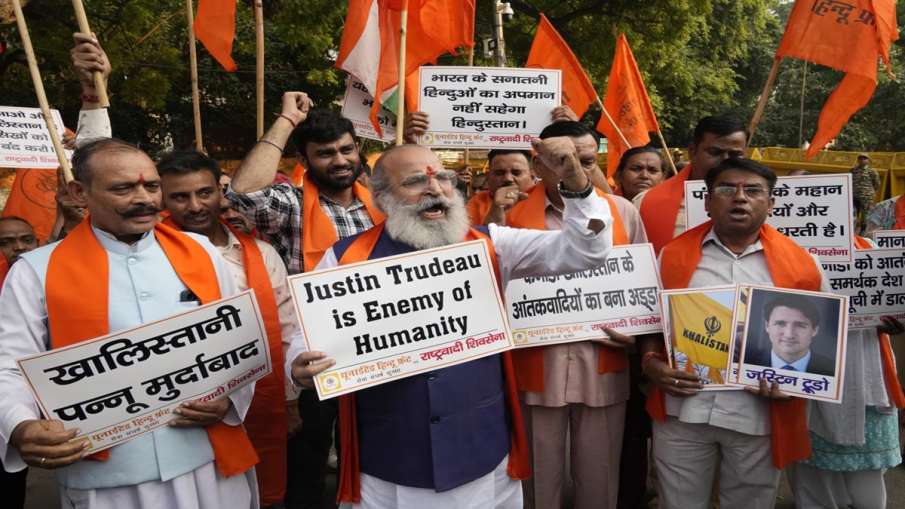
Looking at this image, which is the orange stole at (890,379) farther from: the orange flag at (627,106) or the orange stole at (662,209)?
the orange flag at (627,106)

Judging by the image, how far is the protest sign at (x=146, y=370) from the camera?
2051 millimetres

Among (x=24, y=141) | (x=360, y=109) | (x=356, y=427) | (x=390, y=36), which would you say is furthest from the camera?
(x=24, y=141)

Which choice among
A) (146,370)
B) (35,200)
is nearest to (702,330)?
(146,370)

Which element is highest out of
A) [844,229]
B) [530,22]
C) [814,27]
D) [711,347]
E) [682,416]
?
[530,22]

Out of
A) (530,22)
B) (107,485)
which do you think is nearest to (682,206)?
(107,485)

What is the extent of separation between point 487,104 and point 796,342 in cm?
257

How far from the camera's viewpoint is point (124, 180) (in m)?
2.25

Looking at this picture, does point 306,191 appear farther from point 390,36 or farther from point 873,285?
point 873,285

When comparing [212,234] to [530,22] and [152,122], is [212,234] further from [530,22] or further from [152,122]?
[152,122]

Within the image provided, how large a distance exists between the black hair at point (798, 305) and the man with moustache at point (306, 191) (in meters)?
1.85

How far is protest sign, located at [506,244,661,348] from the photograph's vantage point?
10.1ft

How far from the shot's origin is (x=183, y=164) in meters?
3.11

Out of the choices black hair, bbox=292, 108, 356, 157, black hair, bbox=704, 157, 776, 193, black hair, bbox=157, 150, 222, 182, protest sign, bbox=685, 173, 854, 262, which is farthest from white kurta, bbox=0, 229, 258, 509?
protest sign, bbox=685, 173, 854, 262

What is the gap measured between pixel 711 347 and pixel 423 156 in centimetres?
143
